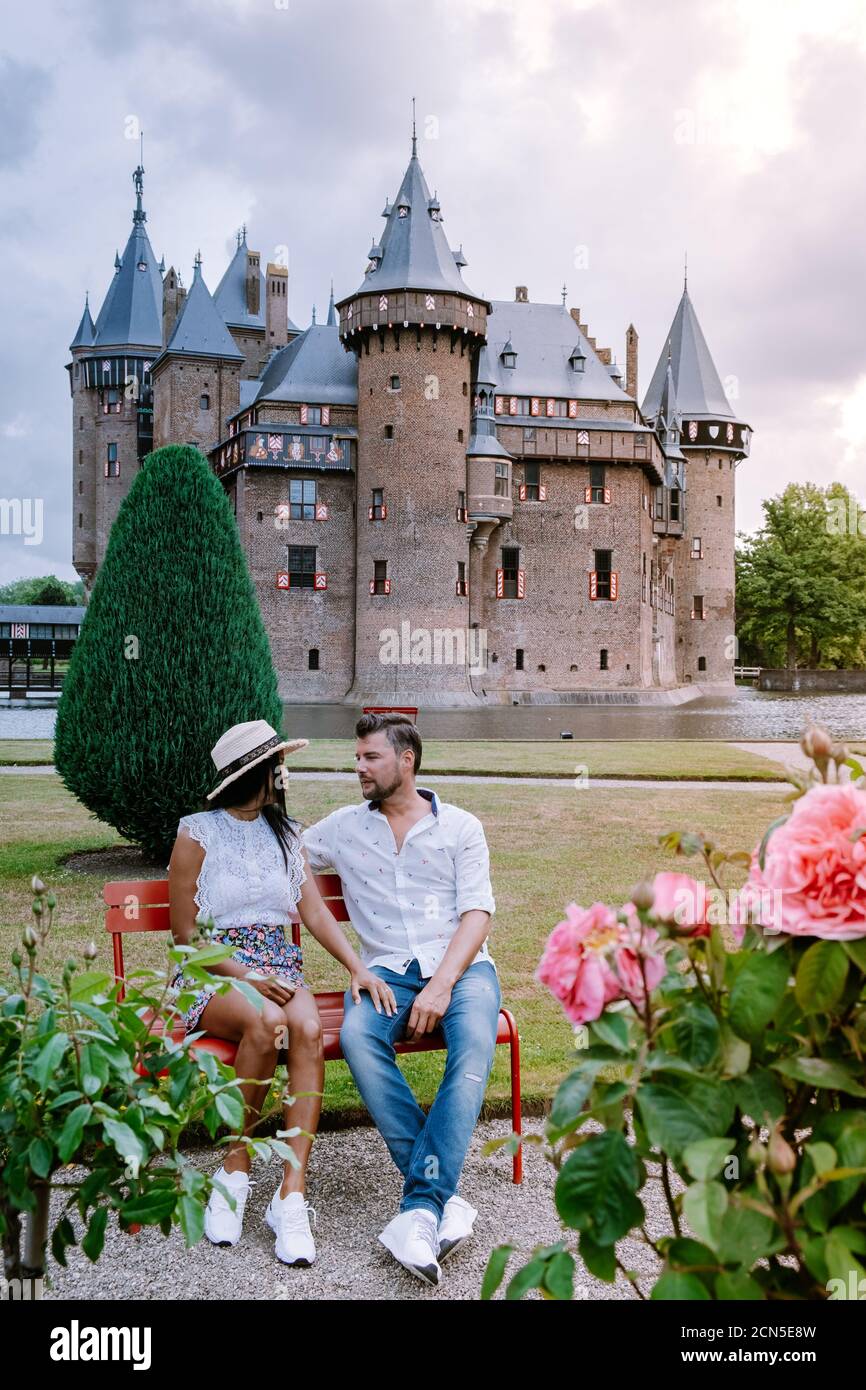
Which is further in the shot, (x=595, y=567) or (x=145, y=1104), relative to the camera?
(x=595, y=567)

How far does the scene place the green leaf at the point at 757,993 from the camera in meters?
1.42

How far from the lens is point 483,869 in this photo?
13.0 feet

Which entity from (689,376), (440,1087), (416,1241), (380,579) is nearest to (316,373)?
(380,579)

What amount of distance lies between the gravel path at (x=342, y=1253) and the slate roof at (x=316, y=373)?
41607 mm

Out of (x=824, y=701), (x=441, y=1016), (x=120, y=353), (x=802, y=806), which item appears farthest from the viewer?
(x=120, y=353)

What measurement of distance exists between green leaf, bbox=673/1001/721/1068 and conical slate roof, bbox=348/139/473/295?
41.3 meters

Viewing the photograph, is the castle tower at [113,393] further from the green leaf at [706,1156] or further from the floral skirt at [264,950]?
the green leaf at [706,1156]

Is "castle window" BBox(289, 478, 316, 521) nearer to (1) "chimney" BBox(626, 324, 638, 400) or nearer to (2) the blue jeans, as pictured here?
(1) "chimney" BBox(626, 324, 638, 400)

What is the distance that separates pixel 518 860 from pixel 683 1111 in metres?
8.24

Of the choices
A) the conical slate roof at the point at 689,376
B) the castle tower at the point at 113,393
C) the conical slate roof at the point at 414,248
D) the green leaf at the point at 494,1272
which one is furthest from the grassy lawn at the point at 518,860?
the conical slate roof at the point at 689,376
